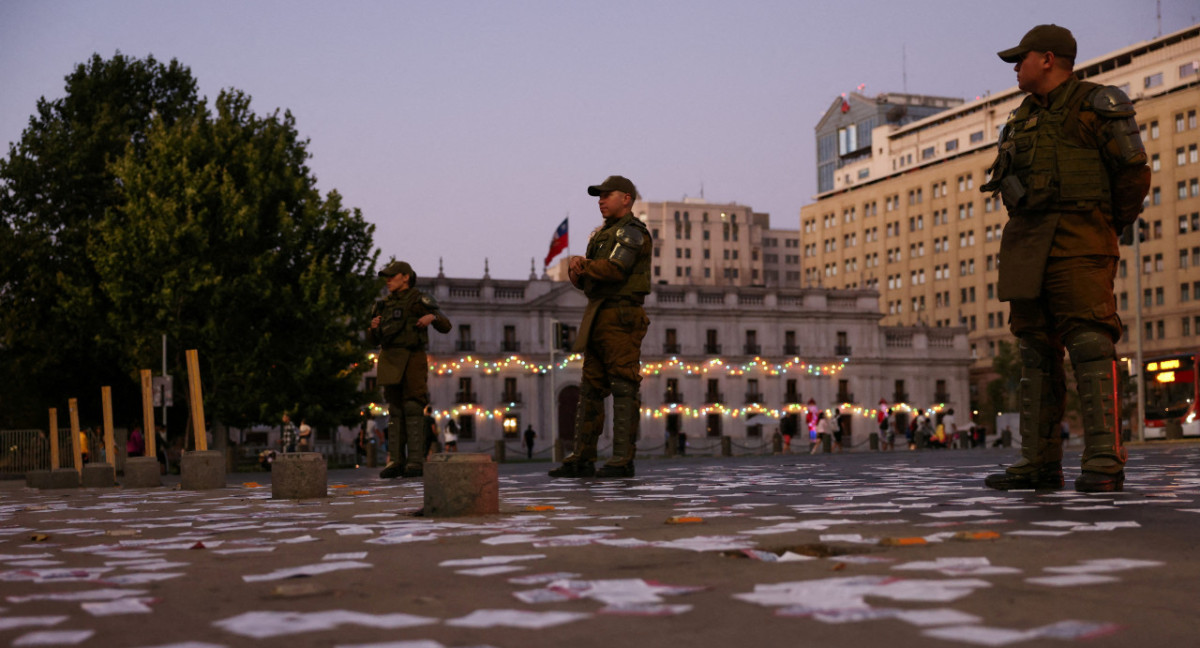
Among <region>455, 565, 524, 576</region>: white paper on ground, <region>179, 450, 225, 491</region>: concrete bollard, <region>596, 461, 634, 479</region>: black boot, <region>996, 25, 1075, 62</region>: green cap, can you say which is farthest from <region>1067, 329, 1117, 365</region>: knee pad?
<region>179, 450, 225, 491</region>: concrete bollard

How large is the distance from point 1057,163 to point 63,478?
13.5m

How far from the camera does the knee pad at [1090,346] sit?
679 cm

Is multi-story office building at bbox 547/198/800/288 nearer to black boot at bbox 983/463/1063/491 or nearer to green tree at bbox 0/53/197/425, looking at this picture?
green tree at bbox 0/53/197/425

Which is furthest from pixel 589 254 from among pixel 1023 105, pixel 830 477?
pixel 1023 105

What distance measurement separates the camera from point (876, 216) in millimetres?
123250

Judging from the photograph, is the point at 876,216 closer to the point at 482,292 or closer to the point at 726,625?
the point at 482,292

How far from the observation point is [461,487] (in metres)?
6.40

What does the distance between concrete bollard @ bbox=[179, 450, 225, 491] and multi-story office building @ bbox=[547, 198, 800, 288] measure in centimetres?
13952

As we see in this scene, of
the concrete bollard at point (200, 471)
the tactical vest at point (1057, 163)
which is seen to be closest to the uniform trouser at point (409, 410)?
the concrete bollard at point (200, 471)

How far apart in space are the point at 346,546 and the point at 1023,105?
473 cm

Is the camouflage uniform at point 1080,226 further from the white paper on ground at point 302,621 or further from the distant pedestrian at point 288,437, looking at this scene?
the distant pedestrian at point 288,437

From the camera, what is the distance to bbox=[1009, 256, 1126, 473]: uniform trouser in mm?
6770

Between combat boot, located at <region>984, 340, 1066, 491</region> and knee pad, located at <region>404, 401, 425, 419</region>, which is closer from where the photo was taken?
combat boot, located at <region>984, 340, 1066, 491</region>

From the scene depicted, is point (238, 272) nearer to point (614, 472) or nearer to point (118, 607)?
point (614, 472)
